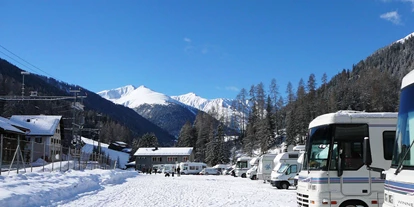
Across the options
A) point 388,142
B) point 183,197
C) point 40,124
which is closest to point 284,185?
point 183,197

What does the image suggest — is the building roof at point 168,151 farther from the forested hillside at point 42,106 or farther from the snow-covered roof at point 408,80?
the snow-covered roof at point 408,80

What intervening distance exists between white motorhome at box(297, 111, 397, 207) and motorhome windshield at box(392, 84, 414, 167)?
4995 mm

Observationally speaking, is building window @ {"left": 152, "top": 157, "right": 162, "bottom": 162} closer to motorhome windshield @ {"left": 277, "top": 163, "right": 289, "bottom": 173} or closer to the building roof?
the building roof

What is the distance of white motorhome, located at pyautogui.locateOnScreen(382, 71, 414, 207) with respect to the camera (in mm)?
5391

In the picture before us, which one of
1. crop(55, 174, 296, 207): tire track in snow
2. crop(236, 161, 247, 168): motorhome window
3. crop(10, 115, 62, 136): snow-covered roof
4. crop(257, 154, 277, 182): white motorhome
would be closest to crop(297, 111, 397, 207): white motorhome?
crop(55, 174, 296, 207): tire track in snow

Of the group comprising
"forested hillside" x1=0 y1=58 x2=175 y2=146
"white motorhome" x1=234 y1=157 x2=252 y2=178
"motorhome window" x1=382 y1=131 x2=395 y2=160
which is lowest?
"white motorhome" x1=234 y1=157 x2=252 y2=178

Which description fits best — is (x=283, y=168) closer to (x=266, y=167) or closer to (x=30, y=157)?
(x=266, y=167)

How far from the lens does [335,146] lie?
11.4m

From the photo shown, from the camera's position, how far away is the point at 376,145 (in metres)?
11.9

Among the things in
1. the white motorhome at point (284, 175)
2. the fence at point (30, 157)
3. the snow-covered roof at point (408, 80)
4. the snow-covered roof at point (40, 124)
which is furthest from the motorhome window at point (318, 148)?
the snow-covered roof at point (40, 124)

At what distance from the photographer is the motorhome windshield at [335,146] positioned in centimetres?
1138

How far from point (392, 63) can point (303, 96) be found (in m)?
A: 84.7

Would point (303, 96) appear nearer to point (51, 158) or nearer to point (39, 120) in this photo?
point (39, 120)

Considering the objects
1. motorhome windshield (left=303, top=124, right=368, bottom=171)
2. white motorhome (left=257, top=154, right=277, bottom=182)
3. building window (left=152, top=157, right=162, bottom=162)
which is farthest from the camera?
building window (left=152, top=157, right=162, bottom=162)
